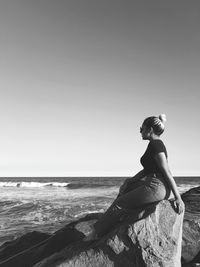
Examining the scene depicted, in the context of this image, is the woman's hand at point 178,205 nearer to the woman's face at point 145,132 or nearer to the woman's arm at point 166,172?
the woman's arm at point 166,172

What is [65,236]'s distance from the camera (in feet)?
21.2

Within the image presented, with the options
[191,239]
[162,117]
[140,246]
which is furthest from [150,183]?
[191,239]

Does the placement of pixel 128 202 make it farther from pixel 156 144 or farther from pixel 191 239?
pixel 191 239

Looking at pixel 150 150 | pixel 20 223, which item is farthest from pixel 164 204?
pixel 20 223

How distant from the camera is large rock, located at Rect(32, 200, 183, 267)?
15.0ft

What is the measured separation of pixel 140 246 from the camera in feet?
15.1

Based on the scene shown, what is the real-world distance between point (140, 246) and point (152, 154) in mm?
1543

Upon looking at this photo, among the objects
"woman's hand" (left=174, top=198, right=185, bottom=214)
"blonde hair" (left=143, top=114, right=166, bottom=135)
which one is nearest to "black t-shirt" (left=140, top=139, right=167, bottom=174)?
"blonde hair" (left=143, top=114, right=166, bottom=135)

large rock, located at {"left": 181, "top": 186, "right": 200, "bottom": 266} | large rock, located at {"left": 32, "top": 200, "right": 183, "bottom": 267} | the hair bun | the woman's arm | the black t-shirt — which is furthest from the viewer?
large rock, located at {"left": 181, "top": 186, "right": 200, "bottom": 266}

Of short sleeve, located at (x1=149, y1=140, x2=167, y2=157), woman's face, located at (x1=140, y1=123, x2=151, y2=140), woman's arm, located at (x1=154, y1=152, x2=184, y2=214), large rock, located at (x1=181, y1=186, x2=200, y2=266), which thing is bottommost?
large rock, located at (x1=181, y1=186, x2=200, y2=266)

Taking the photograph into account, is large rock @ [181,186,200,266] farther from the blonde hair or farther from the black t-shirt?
the blonde hair

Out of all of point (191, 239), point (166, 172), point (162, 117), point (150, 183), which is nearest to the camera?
point (166, 172)

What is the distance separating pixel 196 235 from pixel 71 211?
11.6m

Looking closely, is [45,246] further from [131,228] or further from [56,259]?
[131,228]
